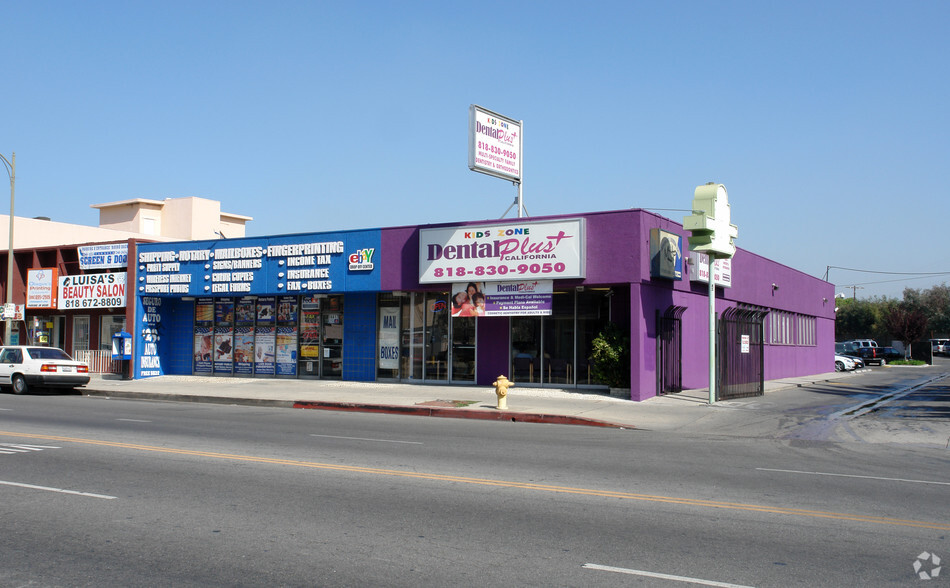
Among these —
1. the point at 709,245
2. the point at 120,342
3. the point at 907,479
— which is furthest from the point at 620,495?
the point at 120,342

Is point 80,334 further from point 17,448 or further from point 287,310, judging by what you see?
point 17,448

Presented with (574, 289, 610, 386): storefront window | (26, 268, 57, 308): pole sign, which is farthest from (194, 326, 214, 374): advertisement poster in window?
(574, 289, 610, 386): storefront window

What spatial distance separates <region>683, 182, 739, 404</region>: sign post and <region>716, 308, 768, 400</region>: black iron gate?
40cm

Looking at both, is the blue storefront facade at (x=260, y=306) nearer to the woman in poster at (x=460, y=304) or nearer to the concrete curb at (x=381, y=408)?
the woman in poster at (x=460, y=304)

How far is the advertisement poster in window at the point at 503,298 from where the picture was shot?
22391 mm

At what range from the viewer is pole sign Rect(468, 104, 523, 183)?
961 inches

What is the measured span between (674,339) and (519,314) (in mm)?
5113

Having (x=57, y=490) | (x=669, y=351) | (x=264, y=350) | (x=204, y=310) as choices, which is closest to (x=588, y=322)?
(x=669, y=351)

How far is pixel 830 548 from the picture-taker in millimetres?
6574

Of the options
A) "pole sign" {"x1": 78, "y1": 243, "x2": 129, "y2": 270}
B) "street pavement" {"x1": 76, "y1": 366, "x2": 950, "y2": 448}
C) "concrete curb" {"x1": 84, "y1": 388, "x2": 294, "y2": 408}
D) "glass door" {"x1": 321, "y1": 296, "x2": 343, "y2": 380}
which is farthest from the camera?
"pole sign" {"x1": 78, "y1": 243, "x2": 129, "y2": 270}

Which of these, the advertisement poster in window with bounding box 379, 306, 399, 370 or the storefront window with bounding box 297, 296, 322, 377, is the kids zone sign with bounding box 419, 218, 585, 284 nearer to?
the advertisement poster in window with bounding box 379, 306, 399, 370

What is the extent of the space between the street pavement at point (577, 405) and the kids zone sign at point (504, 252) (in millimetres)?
3502

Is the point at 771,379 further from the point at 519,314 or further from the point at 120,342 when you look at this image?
the point at 120,342

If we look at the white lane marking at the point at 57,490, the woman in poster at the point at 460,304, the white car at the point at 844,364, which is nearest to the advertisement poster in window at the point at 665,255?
the woman in poster at the point at 460,304
